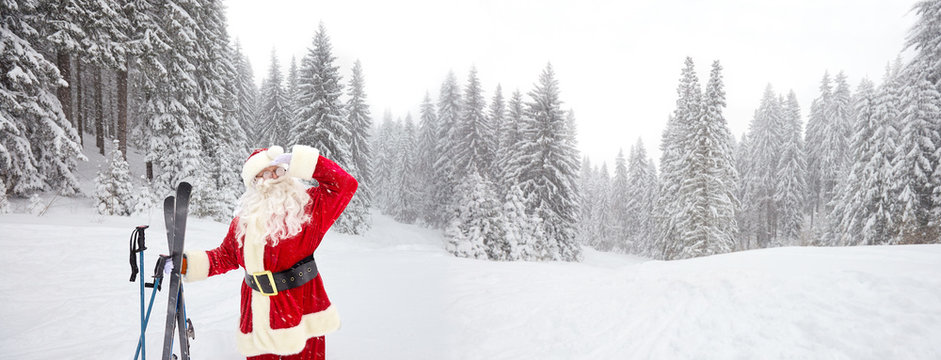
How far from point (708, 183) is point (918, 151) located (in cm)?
741

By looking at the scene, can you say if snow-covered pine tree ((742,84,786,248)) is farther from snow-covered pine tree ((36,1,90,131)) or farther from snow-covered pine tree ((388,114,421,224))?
snow-covered pine tree ((36,1,90,131))

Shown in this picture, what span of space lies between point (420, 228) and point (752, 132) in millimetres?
35179

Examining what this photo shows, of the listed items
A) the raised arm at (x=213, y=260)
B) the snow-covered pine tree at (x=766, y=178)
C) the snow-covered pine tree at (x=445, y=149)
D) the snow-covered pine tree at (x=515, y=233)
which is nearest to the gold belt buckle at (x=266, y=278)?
the raised arm at (x=213, y=260)

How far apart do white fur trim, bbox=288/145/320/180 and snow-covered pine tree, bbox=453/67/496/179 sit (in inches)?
960

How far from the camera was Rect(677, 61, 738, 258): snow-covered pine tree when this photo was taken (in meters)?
20.1

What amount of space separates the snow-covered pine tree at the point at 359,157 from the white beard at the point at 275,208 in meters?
19.6

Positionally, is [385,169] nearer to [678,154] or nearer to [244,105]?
[244,105]

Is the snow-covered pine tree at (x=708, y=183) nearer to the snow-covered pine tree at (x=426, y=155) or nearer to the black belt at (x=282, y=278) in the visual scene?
the snow-covered pine tree at (x=426, y=155)

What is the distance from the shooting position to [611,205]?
152ft

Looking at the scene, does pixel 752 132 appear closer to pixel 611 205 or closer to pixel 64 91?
pixel 611 205

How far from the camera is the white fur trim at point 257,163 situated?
272 cm

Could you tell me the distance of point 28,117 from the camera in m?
11.7

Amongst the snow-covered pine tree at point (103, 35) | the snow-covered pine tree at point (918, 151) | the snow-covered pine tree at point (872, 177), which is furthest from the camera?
the snow-covered pine tree at point (872, 177)

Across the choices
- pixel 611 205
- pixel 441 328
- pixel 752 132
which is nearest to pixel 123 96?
pixel 441 328
